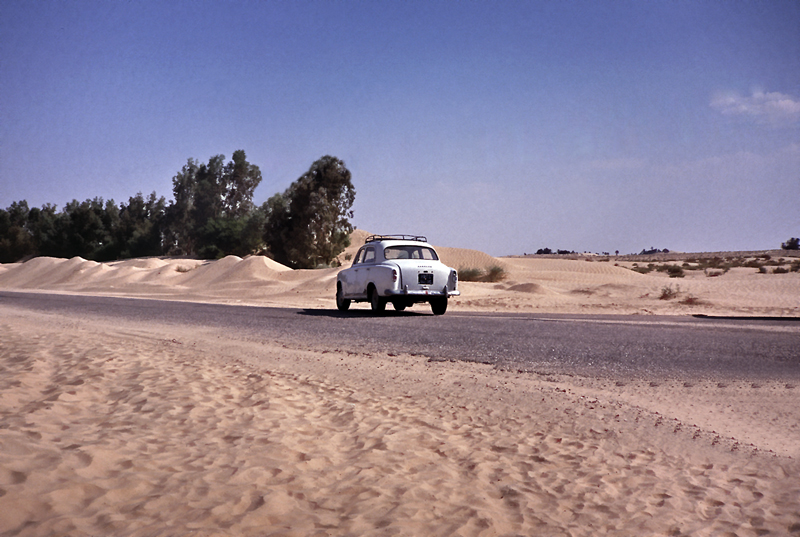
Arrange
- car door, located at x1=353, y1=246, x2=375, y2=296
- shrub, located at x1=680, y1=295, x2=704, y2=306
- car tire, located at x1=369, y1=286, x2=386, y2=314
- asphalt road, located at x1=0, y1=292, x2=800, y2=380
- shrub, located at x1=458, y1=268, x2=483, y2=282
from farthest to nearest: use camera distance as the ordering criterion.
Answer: shrub, located at x1=458, y1=268, x2=483, y2=282
shrub, located at x1=680, y1=295, x2=704, y2=306
car door, located at x1=353, y1=246, x2=375, y2=296
car tire, located at x1=369, y1=286, x2=386, y2=314
asphalt road, located at x1=0, y1=292, x2=800, y2=380

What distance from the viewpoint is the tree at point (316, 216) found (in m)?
54.1

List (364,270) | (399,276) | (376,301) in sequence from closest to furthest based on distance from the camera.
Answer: (399,276) → (376,301) → (364,270)

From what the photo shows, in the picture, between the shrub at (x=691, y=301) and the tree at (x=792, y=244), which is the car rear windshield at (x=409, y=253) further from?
the tree at (x=792, y=244)

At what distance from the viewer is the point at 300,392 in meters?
7.50

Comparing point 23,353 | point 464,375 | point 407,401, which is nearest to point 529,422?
point 407,401

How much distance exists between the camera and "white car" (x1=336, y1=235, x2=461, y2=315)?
701 inches

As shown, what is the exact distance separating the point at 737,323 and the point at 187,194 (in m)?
80.6

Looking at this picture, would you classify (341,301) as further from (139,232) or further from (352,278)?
(139,232)

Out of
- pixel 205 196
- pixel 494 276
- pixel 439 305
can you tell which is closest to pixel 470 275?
pixel 494 276

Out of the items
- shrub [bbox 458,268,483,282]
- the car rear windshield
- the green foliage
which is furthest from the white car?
the green foliage

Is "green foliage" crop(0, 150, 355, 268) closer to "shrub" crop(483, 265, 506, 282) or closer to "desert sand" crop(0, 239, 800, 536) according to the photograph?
"shrub" crop(483, 265, 506, 282)

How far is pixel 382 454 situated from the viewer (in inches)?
200

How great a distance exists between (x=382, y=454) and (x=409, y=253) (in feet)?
46.8

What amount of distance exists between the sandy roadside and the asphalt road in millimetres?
1469
